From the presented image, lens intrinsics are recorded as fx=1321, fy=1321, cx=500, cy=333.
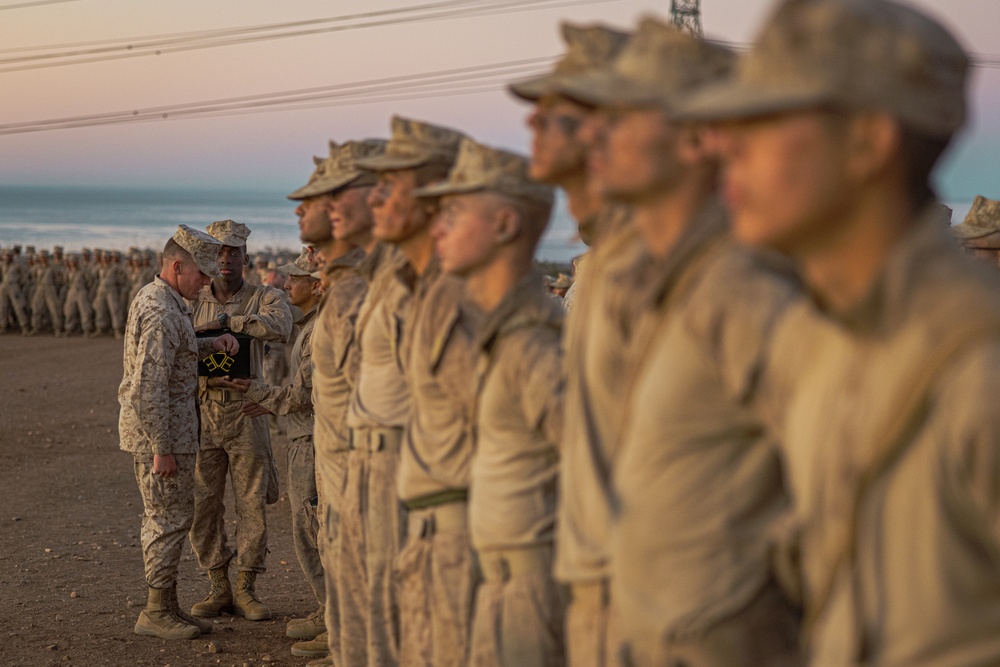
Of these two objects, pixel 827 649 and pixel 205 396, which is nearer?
pixel 827 649

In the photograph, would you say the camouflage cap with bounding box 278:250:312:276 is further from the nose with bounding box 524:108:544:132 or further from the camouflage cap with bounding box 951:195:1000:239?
the nose with bounding box 524:108:544:132

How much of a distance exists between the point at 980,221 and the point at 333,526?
3993mm

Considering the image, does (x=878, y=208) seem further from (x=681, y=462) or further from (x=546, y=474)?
(x=546, y=474)

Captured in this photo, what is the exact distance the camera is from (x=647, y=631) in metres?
2.57

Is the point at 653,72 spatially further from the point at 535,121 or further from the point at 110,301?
the point at 110,301

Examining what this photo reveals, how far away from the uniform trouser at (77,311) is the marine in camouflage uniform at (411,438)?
98.1 ft

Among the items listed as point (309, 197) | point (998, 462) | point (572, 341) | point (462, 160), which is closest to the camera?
point (998, 462)

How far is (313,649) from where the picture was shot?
25.1 feet

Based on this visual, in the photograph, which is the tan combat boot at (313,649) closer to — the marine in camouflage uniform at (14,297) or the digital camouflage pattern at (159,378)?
A: the digital camouflage pattern at (159,378)

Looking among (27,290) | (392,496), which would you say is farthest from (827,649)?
(27,290)

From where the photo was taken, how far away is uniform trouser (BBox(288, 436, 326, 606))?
8.09 metres

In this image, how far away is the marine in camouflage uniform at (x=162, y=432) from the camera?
789 cm

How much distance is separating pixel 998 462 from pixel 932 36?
0.66 m

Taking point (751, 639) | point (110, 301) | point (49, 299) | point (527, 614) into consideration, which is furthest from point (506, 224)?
point (49, 299)
